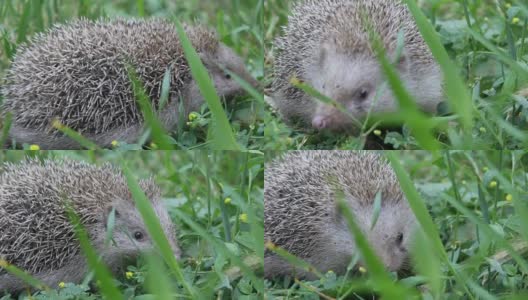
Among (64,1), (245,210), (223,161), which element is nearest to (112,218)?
(245,210)

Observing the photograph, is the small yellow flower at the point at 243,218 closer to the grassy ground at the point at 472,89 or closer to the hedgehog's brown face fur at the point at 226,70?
the grassy ground at the point at 472,89

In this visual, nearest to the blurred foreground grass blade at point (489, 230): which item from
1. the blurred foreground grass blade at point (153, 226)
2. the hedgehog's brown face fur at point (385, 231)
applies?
the hedgehog's brown face fur at point (385, 231)

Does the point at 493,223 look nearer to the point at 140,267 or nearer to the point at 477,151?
the point at 477,151

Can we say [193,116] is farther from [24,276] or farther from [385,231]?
[24,276]

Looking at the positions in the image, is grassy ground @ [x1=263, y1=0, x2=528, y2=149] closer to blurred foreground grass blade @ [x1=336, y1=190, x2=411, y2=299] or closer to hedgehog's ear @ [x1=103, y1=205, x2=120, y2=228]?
blurred foreground grass blade @ [x1=336, y1=190, x2=411, y2=299]

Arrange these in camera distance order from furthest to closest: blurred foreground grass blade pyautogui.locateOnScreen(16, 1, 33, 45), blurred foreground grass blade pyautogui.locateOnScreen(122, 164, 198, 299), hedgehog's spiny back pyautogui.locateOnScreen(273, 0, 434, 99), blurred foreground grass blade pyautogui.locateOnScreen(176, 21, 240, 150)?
blurred foreground grass blade pyautogui.locateOnScreen(16, 1, 33, 45), hedgehog's spiny back pyautogui.locateOnScreen(273, 0, 434, 99), blurred foreground grass blade pyautogui.locateOnScreen(176, 21, 240, 150), blurred foreground grass blade pyautogui.locateOnScreen(122, 164, 198, 299)

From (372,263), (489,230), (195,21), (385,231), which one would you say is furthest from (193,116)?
(372,263)

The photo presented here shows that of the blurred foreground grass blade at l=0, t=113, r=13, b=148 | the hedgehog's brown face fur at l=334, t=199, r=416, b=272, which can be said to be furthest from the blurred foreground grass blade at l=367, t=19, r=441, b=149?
the blurred foreground grass blade at l=0, t=113, r=13, b=148
